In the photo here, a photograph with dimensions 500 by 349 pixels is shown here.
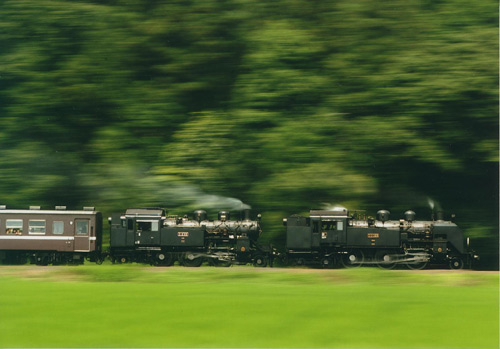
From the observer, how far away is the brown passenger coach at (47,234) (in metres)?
22.9

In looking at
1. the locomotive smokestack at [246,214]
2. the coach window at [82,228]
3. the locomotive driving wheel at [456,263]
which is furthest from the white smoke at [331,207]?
the coach window at [82,228]

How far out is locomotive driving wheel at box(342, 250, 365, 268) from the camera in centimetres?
2283

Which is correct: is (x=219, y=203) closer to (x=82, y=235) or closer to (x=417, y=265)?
(x=82, y=235)

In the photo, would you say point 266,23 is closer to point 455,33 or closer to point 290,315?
point 455,33

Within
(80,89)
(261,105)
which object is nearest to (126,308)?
(261,105)

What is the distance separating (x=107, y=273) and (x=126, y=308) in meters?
4.28

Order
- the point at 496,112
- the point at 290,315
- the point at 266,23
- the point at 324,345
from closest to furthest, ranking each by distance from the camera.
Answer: the point at 324,345 → the point at 290,315 → the point at 496,112 → the point at 266,23

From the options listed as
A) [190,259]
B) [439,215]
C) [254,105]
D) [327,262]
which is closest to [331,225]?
[327,262]

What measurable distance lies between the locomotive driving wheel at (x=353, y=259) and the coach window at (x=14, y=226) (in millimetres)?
10713

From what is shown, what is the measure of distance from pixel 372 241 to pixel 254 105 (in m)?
6.20

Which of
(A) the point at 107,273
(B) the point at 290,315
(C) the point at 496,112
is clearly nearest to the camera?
(B) the point at 290,315

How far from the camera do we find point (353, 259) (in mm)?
22812

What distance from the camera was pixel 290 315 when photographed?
38.7 feet

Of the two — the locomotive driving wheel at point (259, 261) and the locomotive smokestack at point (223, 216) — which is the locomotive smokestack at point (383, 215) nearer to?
the locomotive driving wheel at point (259, 261)
